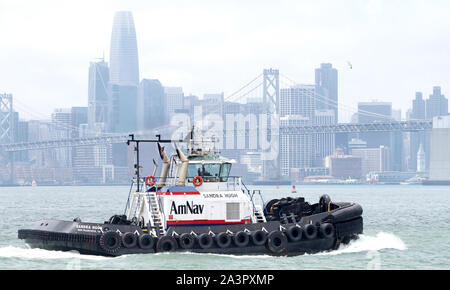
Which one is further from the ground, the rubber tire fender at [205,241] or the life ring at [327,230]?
the life ring at [327,230]

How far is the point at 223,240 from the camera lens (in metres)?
22.4

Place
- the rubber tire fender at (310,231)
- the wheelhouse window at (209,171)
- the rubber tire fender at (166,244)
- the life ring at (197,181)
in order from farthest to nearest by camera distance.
Answer: the wheelhouse window at (209,171), the life ring at (197,181), the rubber tire fender at (310,231), the rubber tire fender at (166,244)

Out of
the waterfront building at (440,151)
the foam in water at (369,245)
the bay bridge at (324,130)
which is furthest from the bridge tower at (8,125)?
the foam in water at (369,245)

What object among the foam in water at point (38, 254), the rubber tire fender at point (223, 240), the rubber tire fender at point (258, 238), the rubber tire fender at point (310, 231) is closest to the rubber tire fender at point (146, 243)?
the foam in water at point (38, 254)

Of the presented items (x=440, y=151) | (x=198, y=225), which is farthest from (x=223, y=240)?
(x=440, y=151)

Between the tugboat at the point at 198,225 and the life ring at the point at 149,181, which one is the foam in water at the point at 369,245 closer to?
the tugboat at the point at 198,225

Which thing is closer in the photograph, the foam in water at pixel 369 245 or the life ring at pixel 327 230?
the life ring at pixel 327 230

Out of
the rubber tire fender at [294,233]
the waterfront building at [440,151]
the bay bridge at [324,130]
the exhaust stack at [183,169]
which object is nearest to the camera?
the rubber tire fender at [294,233]

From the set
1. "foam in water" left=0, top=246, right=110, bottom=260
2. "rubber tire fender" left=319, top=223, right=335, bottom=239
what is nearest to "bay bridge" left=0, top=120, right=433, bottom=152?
"foam in water" left=0, top=246, right=110, bottom=260

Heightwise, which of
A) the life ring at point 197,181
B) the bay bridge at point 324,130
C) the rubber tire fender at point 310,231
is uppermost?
the bay bridge at point 324,130

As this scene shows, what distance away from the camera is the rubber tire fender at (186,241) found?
874 inches

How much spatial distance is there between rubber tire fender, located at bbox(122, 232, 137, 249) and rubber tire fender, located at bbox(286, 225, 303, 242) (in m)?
3.99
